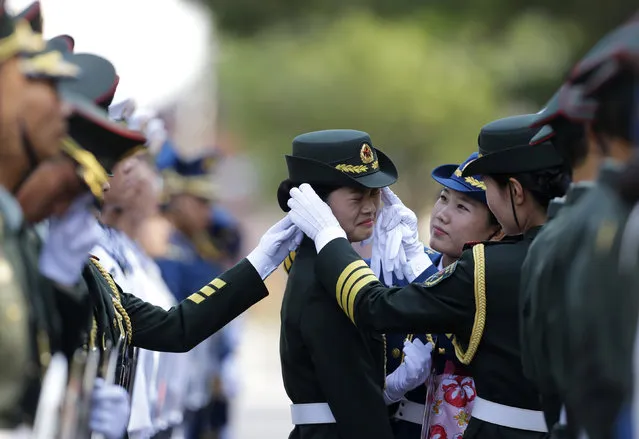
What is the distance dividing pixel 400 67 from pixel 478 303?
111 feet

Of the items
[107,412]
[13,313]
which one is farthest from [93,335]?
[13,313]

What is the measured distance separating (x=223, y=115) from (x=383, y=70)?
26.3 feet

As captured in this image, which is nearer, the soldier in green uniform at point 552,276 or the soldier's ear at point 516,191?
the soldier in green uniform at point 552,276

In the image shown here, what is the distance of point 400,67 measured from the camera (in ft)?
125

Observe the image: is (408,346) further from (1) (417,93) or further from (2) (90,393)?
(1) (417,93)

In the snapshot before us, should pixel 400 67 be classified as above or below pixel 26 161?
above

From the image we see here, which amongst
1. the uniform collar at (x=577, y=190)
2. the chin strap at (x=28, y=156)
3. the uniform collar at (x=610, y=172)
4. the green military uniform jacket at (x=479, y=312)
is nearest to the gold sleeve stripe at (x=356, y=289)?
the green military uniform jacket at (x=479, y=312)

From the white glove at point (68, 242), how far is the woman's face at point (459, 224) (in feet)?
7.19

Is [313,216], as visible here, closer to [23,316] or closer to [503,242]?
[503,242]

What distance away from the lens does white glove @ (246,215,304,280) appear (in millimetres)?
5199

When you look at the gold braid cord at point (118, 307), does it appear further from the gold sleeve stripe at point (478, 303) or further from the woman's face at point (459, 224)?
the woman's face at point (459, 224)

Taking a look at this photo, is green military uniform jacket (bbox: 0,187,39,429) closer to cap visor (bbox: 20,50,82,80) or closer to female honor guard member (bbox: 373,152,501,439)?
cap visor (bbox: 20,50,82,80)

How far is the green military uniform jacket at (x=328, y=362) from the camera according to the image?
4910mm

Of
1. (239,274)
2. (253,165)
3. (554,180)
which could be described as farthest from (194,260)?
(253,165)
